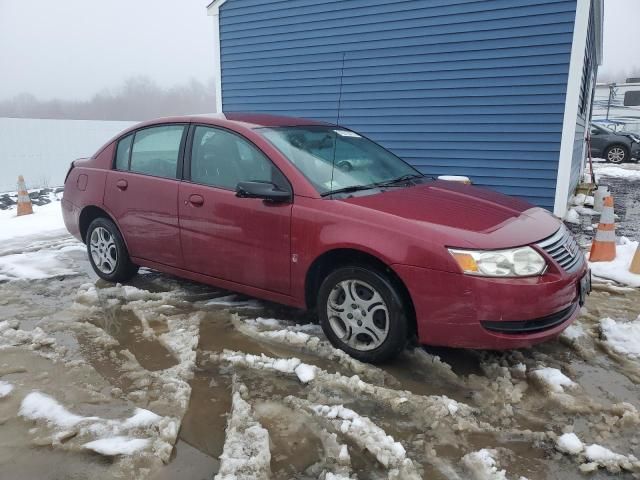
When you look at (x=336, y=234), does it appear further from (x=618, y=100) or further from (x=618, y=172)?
(x=618, y=100)

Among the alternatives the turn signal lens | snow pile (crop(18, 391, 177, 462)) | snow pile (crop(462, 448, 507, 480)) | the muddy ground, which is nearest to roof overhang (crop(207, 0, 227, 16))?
the muddy ground

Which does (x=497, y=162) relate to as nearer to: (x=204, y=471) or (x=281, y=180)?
(x=281, y=180)

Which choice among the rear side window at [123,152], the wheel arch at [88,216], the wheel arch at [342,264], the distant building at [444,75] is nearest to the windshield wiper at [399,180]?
the wheel arch at [342,264]

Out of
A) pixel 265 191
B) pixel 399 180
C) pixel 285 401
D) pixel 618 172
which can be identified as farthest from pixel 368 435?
pixel 618 172

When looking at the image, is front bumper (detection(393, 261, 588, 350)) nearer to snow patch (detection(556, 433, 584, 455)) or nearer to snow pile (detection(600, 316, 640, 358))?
snow patch (detection(556, 433, 584, 455))

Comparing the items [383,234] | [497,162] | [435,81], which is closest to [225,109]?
[435,81]

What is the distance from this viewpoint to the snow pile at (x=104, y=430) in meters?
2.33

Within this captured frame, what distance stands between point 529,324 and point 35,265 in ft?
16.2

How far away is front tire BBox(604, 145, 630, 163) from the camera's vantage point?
1788 centimetres

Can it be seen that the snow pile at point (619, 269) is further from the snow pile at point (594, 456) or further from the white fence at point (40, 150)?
the white fence at point (40, 150)

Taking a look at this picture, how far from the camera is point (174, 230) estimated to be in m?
3.97

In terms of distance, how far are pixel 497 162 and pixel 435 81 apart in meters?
1.59

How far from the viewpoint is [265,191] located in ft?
10.6

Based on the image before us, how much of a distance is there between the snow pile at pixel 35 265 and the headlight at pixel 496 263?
4.05 m
